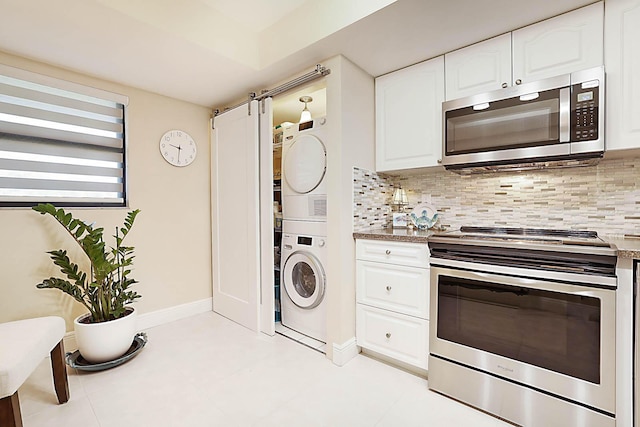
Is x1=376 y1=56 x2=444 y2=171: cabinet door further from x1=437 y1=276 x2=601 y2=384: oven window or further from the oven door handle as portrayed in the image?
x1=437 y1=276 x2=601 y2=384: oven window

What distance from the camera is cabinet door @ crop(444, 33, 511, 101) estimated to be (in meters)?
1.85

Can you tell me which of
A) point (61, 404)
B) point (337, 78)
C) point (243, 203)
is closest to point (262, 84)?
point (337, 78)

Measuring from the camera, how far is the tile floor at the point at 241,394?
5.17 ft

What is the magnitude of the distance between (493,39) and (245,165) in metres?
2.11

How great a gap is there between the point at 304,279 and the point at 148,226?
1.56 m

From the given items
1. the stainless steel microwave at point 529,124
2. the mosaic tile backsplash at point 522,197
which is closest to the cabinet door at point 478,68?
the stainless steel microwave at point 529,124

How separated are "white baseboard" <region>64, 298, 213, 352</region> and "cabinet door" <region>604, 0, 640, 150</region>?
137 inches

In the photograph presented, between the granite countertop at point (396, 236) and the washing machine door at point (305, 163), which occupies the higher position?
the washing machine door at point (305, 163)

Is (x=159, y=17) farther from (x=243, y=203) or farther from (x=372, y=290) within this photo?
(x=372, y=290)

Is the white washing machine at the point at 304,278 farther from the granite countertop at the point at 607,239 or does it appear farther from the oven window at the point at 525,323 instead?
the oven window at the point at 525,323

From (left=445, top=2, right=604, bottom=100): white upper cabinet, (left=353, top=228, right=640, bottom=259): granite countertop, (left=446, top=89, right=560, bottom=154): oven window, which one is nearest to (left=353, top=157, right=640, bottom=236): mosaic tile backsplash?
(left=353, top=228, right=640, bottom=259): granite countertop

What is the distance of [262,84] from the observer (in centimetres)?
266

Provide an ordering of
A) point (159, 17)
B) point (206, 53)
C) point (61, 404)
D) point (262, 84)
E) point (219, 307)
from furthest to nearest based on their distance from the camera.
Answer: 1. point (219, 307)
2. point (262, 84)
3. point (206, 53)
4. point (159, 17)
5. point (61, 404)

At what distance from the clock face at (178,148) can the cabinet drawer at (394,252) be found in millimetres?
1999
